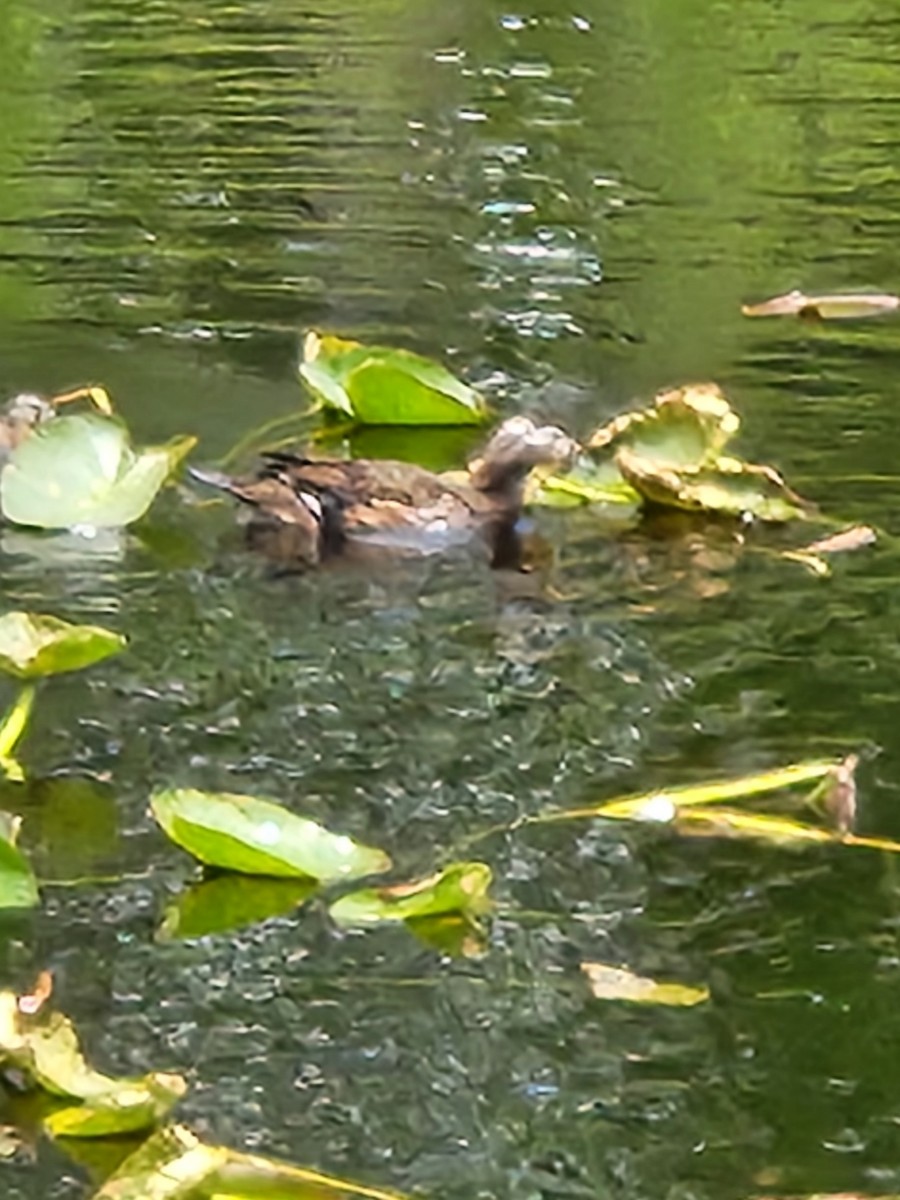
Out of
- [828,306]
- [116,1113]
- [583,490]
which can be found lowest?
[828,306]

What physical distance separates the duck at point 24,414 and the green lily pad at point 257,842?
0.93m

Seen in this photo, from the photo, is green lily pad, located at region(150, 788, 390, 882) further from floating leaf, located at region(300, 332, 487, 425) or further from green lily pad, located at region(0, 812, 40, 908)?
floating leaf, located at region(300, 332, 487, 425)

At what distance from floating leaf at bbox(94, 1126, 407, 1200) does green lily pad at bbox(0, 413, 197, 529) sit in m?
1.21

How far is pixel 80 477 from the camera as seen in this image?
8.27 feet

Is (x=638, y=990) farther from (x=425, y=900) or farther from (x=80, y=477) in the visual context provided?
(x=80, y=477)

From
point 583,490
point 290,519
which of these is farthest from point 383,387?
point 290,519

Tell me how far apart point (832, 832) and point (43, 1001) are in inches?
20.7

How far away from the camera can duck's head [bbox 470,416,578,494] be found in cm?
252

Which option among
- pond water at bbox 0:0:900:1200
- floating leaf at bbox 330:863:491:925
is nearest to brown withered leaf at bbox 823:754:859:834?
pond water at bbox 0:0:900:1200

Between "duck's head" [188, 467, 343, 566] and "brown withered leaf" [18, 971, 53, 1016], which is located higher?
"brown withered leaf" [18, 971, 53, 1016]

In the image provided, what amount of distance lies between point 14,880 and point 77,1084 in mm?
264

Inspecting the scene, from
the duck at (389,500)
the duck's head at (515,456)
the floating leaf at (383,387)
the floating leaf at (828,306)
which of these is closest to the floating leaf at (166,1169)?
the duck at (389,500)

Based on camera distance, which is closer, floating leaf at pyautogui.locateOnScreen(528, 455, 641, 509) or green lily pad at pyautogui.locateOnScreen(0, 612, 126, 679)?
green lily pad at pyautogui.locateOnScreen(0, 612, 126, 679)

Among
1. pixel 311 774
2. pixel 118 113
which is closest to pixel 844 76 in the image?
pixel 118 113
